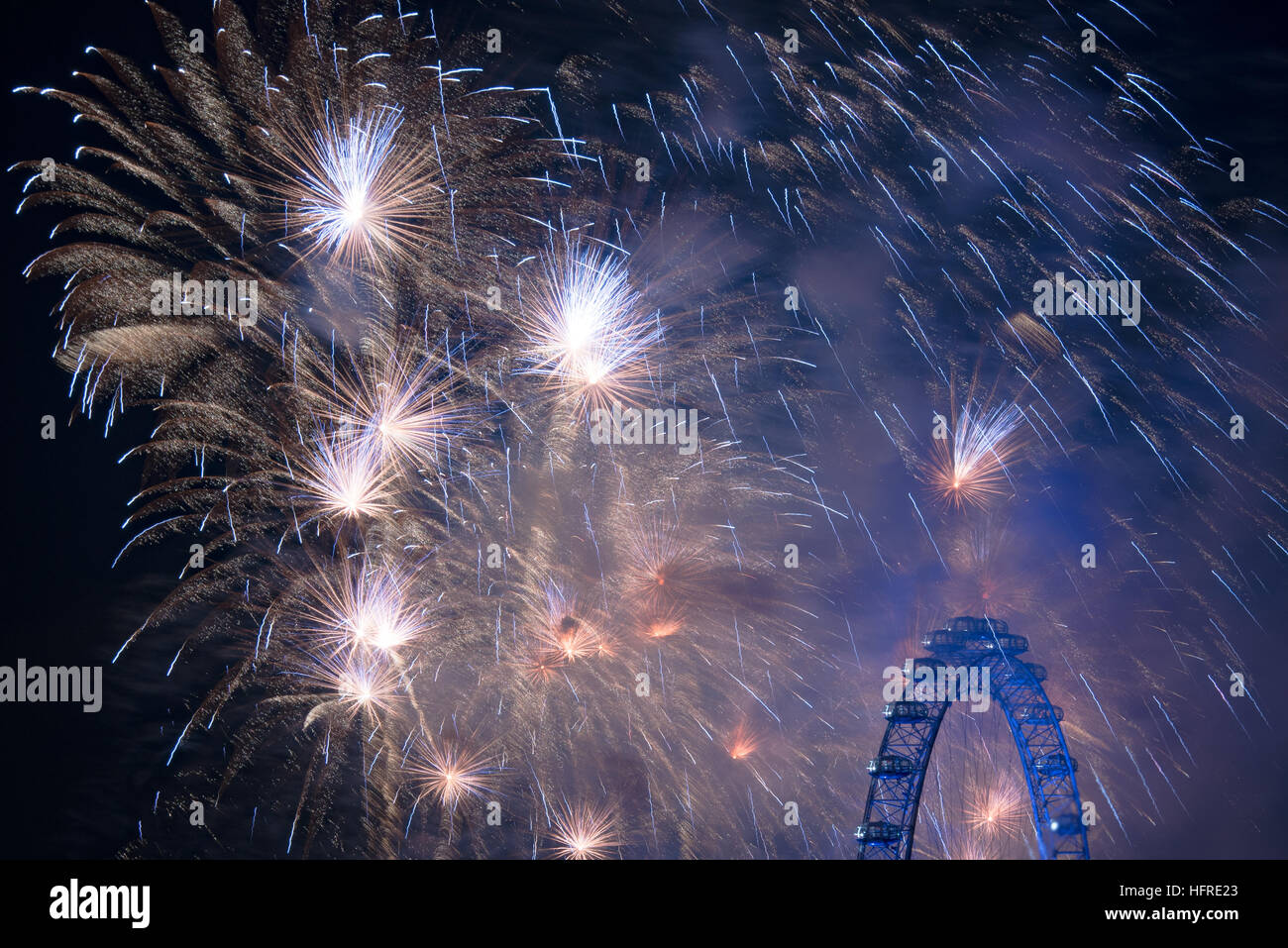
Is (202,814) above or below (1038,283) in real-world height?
below

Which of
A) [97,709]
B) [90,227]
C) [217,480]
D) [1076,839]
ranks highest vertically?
[90,227]

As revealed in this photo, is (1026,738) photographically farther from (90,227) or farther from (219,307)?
(90,227)
